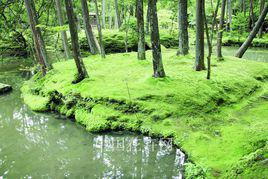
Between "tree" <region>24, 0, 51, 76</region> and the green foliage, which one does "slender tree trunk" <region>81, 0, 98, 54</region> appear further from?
the green foliage

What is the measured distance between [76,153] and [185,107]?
378 cm

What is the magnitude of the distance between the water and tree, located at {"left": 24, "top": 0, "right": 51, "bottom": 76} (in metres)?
4.58

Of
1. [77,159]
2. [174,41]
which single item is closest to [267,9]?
[77,159]

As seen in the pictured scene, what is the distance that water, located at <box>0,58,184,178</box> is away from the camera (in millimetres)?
6242

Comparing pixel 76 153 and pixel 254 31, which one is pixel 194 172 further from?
pixel 254 31

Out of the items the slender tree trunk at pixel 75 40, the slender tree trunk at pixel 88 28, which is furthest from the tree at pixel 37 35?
the slender tree trunk at pixel 88 28

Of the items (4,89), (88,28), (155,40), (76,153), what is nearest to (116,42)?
(88,28)

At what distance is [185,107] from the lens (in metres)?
8.58

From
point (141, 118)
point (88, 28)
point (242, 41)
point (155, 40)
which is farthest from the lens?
point (242, 41)

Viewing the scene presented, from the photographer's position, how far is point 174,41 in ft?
90.6

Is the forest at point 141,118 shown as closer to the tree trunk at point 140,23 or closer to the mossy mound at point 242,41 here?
the tree trunk at point 140,23

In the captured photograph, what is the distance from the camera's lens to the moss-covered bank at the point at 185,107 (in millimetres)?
6306

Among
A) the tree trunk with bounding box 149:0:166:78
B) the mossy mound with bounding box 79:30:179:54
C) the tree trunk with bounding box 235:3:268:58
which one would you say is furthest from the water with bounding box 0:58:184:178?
the mossy mound with bounding box 79:30:179:54

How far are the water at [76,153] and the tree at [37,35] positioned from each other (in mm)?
4584
